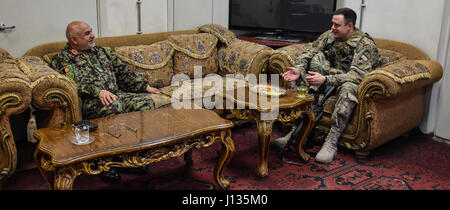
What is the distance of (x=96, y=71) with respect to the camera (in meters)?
2.74

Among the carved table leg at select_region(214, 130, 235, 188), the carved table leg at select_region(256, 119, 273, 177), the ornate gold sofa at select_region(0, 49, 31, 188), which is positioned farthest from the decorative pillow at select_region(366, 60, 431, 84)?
the ornate gold sofa at select_region(0, 49, 31, 188)

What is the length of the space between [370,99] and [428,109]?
0.93 m

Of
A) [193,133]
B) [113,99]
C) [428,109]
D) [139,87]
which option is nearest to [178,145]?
[193,133]

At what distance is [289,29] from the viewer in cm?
415

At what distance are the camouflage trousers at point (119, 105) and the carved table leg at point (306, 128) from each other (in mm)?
1064

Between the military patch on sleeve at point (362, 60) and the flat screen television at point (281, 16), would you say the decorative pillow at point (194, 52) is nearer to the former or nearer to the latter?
the flat screen television at point (281, 16)

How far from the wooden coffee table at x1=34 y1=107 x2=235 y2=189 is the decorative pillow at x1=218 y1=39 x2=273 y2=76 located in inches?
43.7

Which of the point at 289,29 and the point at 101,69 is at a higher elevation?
the point at 289,29

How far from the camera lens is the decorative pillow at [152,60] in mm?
3139

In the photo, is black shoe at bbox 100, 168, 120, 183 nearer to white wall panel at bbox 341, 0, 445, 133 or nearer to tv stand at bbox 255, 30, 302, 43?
tv stand at bbox 255, 30, 302, 43

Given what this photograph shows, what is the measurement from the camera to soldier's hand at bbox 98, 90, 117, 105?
2.62 metres

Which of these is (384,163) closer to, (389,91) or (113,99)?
(389,91)
